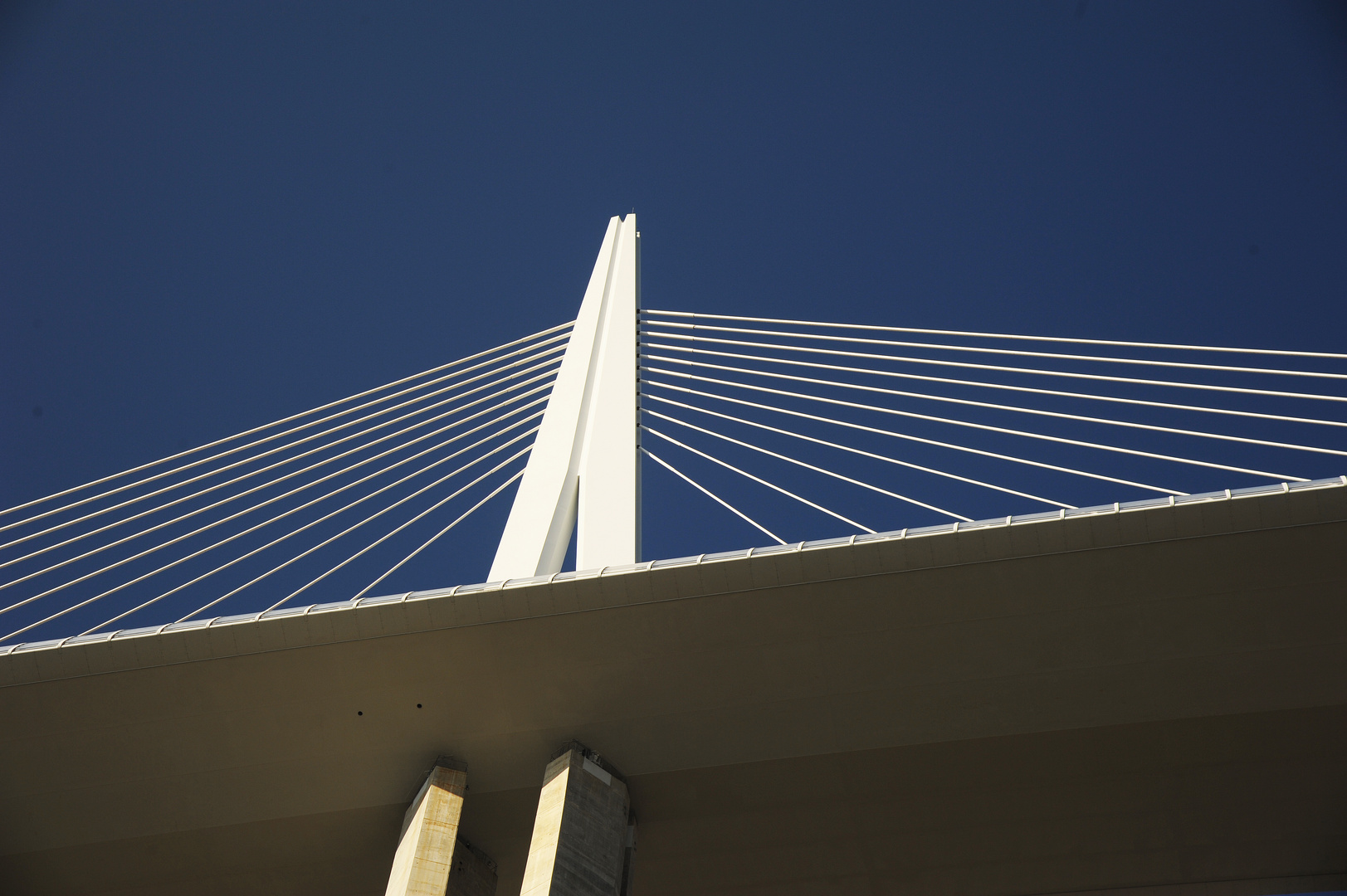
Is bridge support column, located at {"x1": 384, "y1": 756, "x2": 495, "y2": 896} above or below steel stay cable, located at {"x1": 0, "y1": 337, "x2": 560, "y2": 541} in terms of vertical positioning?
below

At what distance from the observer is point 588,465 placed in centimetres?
1408

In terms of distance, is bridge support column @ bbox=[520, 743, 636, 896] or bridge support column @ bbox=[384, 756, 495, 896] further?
bridge support column @ bbox=[384, 756, 495, 896]

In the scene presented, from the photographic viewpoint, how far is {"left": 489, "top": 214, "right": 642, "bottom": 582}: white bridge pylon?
13125 millimetres

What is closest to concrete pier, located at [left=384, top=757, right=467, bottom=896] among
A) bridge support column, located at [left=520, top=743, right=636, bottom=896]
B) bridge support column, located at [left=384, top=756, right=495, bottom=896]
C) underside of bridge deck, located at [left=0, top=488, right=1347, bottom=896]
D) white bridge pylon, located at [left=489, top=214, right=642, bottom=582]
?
bridge support column, located at [left=384, top=756, right=495, bottom=896]

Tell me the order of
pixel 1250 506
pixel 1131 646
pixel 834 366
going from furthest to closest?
pixel 834 366, pixel 1131 646, pixel 1250 506

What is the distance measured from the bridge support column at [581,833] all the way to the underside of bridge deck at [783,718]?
0.37m

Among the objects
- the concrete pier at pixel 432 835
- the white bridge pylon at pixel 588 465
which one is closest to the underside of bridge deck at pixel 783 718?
the concrete pier at pixel 432 835

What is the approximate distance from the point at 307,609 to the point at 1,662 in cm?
325

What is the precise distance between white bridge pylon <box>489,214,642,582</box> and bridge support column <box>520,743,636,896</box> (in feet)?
7.08

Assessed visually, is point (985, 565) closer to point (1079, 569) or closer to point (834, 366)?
point (1079, 569)

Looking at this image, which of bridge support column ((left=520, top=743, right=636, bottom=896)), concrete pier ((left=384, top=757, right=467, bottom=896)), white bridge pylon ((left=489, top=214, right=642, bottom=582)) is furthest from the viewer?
white bridge pylon ((left=489, top=214, right=642, bottom=582))

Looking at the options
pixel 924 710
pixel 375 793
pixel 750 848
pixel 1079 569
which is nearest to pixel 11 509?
pixel 375 793

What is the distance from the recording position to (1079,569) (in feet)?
36.9

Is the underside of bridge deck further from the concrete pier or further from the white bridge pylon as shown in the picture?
the white bridge pylon
